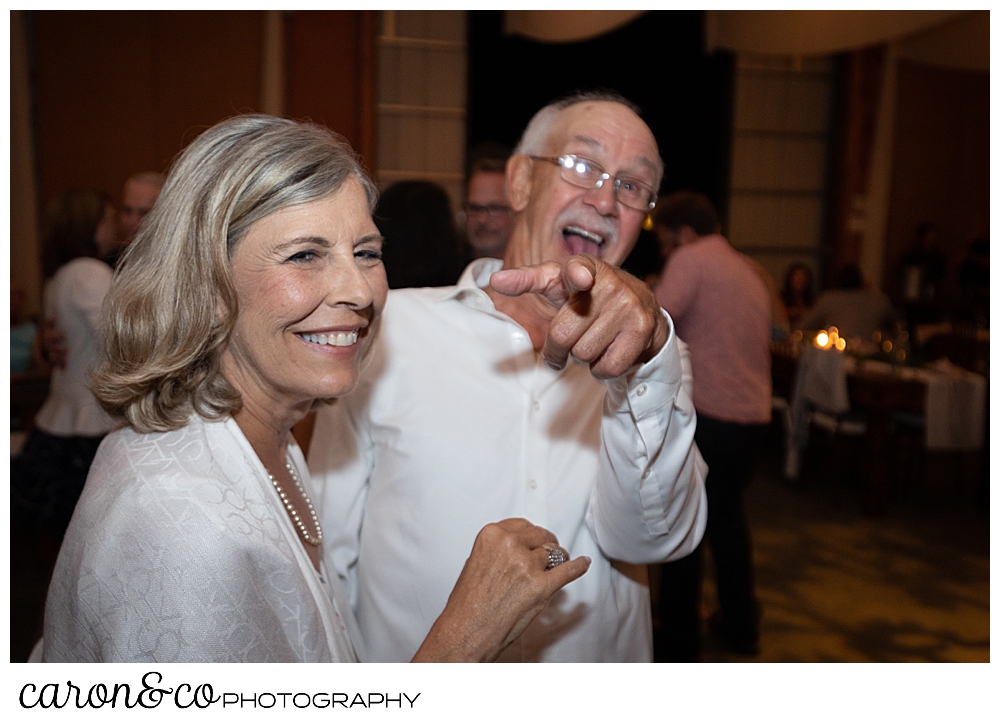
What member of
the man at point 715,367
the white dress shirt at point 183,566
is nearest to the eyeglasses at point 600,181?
the white dress shirt at point 183,566

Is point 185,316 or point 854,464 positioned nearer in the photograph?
point 185,316

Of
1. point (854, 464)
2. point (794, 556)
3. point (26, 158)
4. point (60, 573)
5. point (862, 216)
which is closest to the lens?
point (60, 573)

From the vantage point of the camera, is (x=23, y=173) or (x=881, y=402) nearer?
(x=881, y=402)

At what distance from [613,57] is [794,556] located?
5758mm

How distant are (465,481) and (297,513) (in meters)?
0.27

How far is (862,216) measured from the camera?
8.47 meters

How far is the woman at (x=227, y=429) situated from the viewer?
0.86 meters

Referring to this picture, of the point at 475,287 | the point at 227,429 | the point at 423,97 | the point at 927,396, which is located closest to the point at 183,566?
the point at 227,429

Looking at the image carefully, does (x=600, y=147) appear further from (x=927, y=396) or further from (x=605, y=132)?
(x=927, y=396)

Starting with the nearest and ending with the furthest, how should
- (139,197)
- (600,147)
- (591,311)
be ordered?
(591,311) → (600,147) → (139,197)

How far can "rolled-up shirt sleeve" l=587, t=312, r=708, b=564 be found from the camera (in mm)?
967

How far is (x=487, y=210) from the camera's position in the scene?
7.63ft
